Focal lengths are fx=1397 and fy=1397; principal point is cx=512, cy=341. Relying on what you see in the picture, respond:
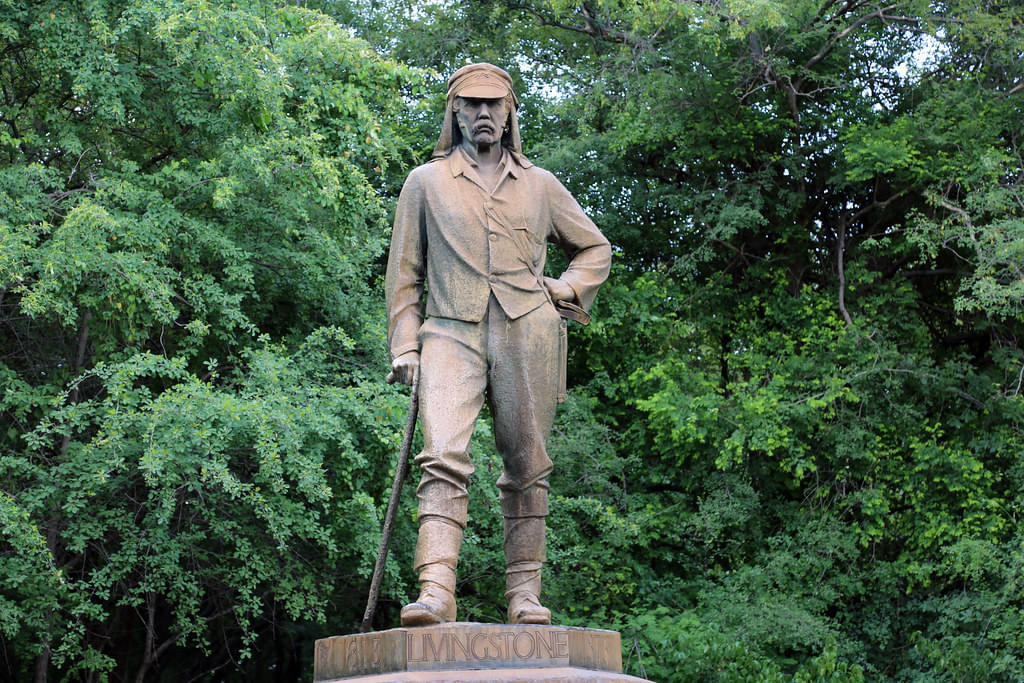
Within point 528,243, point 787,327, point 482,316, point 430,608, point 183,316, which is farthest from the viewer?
point 787,327

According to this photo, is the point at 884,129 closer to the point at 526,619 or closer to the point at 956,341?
the point at 956,341

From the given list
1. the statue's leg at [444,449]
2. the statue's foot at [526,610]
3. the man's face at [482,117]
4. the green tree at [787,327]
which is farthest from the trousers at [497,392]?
the green tree at [787,327]

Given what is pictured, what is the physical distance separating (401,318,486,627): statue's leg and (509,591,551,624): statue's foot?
24 centimetres

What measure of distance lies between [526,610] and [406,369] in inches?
38.7

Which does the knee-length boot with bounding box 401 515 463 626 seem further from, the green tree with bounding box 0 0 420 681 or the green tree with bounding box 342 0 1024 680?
the green tree with bounding box 342 0 1024 680

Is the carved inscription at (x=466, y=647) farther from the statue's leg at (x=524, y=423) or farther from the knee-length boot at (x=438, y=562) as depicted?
the statue's leg at (x=524, y=423)

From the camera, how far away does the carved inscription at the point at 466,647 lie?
14.8 ft

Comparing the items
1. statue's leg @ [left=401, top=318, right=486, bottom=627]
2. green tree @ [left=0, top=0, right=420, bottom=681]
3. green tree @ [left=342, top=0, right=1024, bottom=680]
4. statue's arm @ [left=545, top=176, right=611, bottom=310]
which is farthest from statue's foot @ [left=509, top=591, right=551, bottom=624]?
green tree @ [left=342, top=0, right=1024, bottom=680]

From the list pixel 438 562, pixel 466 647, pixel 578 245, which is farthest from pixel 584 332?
pixel 466 647

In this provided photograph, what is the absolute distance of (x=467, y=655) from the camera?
4.52 meters

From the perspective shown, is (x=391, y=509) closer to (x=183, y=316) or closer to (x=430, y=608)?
(x=430, y=608)

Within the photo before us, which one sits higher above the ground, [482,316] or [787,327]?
[787,327]

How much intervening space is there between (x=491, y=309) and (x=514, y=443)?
1.67 ft

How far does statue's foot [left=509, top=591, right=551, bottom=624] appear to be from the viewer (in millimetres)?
5016
